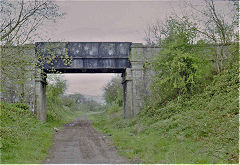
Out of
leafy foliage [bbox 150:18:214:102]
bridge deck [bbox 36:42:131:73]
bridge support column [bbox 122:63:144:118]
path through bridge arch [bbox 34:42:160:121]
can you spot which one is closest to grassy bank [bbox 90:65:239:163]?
leafy foliage [bbox 150:18:214:102]

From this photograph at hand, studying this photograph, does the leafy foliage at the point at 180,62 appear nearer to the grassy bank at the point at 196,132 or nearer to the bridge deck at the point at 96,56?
the grassy bank at the point at 196,132

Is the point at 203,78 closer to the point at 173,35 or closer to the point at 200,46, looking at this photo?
the point at 200,46

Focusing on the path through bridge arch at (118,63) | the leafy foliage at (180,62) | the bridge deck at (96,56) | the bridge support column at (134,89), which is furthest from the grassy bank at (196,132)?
the bridge deck at (96,56)

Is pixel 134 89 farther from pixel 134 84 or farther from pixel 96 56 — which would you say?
pixel 96 56

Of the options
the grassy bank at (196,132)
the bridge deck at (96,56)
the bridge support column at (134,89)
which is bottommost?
the grassy bank at (196,132)

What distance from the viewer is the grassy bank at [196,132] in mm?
8508

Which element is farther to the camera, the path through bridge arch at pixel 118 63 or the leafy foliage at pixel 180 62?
the path through bridge arch at pixel 118 63

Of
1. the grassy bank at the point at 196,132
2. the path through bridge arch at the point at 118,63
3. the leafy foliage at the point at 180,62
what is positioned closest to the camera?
the grassy bank at the point at 196,132

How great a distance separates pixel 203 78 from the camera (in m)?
19.0

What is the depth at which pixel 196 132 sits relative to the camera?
36.7 feet

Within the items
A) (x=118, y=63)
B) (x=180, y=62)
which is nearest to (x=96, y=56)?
(x=118, y=63)

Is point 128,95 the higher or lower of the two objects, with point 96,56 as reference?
lower

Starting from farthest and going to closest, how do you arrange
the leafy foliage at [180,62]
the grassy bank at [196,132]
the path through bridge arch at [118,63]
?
1. the path through bridge arch at [118,63]
2. the leafy foliage at [180,62]
3. the grassy bank at [196,132]

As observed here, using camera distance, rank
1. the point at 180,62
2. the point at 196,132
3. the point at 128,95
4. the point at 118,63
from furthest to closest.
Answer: the point at 118,63
the point at 128,95
the point at 180,62
the point at 196,132
